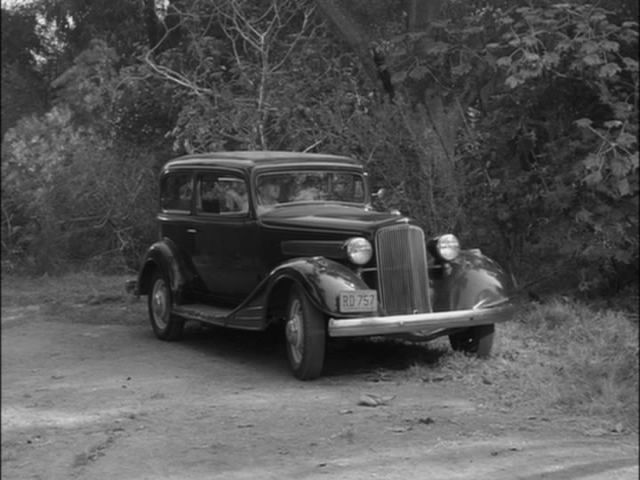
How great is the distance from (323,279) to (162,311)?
260 centimetres

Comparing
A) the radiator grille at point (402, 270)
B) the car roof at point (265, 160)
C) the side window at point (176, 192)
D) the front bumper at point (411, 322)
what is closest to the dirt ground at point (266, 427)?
the front bumper at point (411, 322)

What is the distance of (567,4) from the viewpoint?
8.84 metres

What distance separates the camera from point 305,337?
6934mm

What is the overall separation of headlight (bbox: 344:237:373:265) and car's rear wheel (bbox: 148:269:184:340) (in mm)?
2354

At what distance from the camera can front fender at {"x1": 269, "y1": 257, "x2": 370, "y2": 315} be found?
6785 mm

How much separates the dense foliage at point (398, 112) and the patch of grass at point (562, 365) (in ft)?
2.74

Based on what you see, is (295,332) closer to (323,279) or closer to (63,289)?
(323,279)

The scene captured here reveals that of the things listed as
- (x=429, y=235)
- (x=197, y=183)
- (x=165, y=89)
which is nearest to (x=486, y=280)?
(x=429, y=235)

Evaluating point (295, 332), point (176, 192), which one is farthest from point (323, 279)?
point (176, 192)

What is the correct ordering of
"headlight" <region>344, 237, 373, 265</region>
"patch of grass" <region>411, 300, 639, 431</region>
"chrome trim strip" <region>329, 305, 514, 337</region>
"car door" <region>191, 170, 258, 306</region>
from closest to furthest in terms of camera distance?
"patch of grass" <region>411, 300, 639, 431</region>
"chrome trim strip" <region>329, 305, 514, 337</region>
"headlight" <region>344, 237, 373, 265</region>
"car door" <region>191, 170, 258, 306</region>

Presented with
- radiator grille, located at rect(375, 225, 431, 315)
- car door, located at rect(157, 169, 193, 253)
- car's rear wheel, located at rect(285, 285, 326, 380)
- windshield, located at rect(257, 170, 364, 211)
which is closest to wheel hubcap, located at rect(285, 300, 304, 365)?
car's rear wheel, located at rect(285, 285, 326, 380)

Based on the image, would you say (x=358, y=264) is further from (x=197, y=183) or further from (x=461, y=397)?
(x=197, y=183)

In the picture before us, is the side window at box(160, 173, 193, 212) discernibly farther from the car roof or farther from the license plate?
the license plate

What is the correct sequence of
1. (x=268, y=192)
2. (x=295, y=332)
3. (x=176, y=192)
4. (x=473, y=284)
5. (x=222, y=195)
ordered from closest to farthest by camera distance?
(x=295, y=332) → (x=473, y=284) → (x=268, y=192) → (x=222, y=195) → (x=176, y=192)
